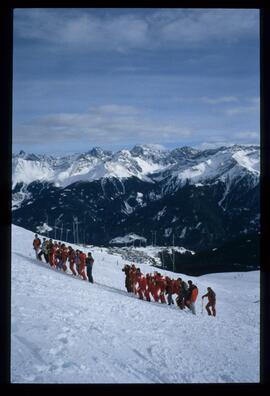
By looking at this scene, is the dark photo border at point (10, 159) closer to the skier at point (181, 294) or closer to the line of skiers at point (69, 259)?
the skier at point (181, 294)

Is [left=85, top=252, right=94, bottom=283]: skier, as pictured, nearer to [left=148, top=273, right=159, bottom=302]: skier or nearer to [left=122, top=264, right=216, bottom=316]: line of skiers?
[left=122, top=264, right=216, bottom=316]: line of skiers

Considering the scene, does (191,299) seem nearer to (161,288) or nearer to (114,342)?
(161,288)

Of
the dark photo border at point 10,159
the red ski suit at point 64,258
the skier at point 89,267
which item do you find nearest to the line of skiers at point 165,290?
the skier at point 89,267

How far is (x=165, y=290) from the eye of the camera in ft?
30.2

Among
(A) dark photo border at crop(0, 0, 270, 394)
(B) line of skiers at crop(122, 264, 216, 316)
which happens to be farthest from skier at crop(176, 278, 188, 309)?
(A) dark photo border at crop(0, 0, 270, 394)

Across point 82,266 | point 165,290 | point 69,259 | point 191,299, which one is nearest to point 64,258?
point 69,259

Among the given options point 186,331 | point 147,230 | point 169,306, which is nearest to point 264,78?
point 186,331

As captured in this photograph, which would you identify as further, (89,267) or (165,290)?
(89,267)

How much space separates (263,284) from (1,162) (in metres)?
2.62

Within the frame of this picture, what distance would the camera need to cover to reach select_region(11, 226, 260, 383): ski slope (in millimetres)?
3670

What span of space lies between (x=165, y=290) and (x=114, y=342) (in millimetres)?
4827

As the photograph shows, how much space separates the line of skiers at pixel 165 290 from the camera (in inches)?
343

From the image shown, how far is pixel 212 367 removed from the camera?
4.00 metres
